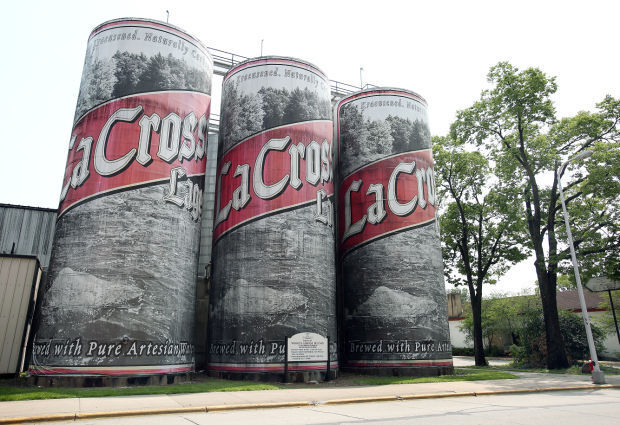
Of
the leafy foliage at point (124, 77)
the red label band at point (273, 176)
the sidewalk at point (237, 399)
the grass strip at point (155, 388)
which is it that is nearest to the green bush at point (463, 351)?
the grass strip at point (155, 388)

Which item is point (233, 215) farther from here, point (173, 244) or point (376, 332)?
point (376, 332)

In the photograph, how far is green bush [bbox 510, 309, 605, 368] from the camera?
31.2m

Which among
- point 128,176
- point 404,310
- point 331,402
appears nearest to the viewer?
point 331,402

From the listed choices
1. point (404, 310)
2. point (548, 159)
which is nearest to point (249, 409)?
point (404, 310)

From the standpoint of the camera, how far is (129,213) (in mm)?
18891

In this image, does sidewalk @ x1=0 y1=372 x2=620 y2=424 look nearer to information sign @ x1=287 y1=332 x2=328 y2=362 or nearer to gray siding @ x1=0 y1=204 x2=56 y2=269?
information sign @ x1=287 y1=332 x2=328 y2=362

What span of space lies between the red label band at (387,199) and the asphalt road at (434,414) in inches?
462

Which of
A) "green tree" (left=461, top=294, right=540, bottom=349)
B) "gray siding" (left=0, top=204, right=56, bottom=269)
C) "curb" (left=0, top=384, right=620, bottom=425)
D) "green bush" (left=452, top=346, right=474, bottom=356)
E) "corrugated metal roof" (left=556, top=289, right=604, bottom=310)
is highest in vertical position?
"gray siding" (left=0, top=204, right=56, bottom=269)

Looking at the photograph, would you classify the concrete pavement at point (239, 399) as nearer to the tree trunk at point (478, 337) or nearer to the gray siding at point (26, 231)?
the tree trunk at point (478, 337)

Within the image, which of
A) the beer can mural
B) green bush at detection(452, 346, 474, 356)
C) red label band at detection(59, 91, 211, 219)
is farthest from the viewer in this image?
green bush at detection(452, 346, 474, 356)

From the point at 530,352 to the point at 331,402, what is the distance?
78.9 feet

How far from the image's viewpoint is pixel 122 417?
10992 mm

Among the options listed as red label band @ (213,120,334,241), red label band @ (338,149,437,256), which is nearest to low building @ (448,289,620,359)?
red label band @ (338,149,437,256)

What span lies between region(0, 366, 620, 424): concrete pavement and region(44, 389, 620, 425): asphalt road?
49cm
